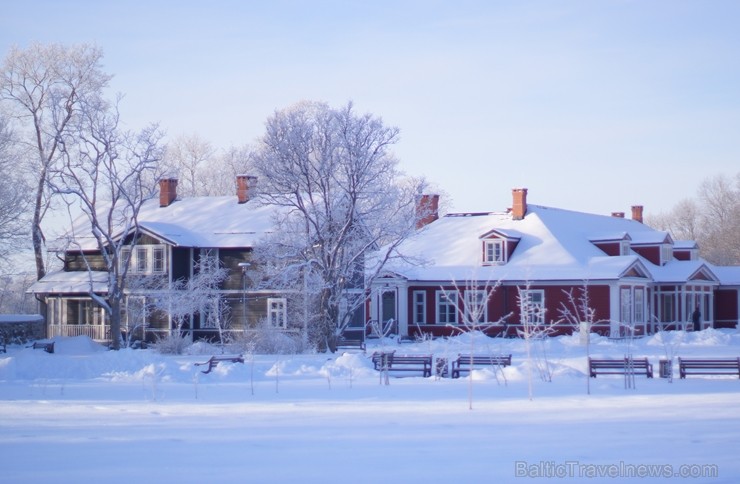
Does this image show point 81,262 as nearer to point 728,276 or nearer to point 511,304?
point 511,304

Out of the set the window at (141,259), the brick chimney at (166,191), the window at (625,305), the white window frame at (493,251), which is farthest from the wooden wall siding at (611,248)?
the window at (141,259)

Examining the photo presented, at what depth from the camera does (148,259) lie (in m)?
45.4

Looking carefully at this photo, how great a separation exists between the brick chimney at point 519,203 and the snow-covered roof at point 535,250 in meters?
0.29

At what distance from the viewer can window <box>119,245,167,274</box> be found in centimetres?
4528

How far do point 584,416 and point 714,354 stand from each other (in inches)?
787

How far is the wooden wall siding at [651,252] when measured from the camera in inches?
2072

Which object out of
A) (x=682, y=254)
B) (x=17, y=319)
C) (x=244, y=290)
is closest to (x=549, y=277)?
(x=682, y=254)

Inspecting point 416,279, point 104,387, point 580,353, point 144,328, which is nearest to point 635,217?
point 416,279

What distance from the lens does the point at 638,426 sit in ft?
54.0

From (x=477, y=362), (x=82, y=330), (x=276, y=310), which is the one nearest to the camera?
(x=477, y=362)

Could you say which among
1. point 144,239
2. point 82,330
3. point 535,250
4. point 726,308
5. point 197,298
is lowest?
point 82,330

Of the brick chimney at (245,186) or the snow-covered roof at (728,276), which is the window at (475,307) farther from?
the snow-covered roof at (728,276)

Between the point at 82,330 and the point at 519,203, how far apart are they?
23.4m

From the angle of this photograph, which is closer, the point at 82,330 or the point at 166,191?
the point at 82,330
